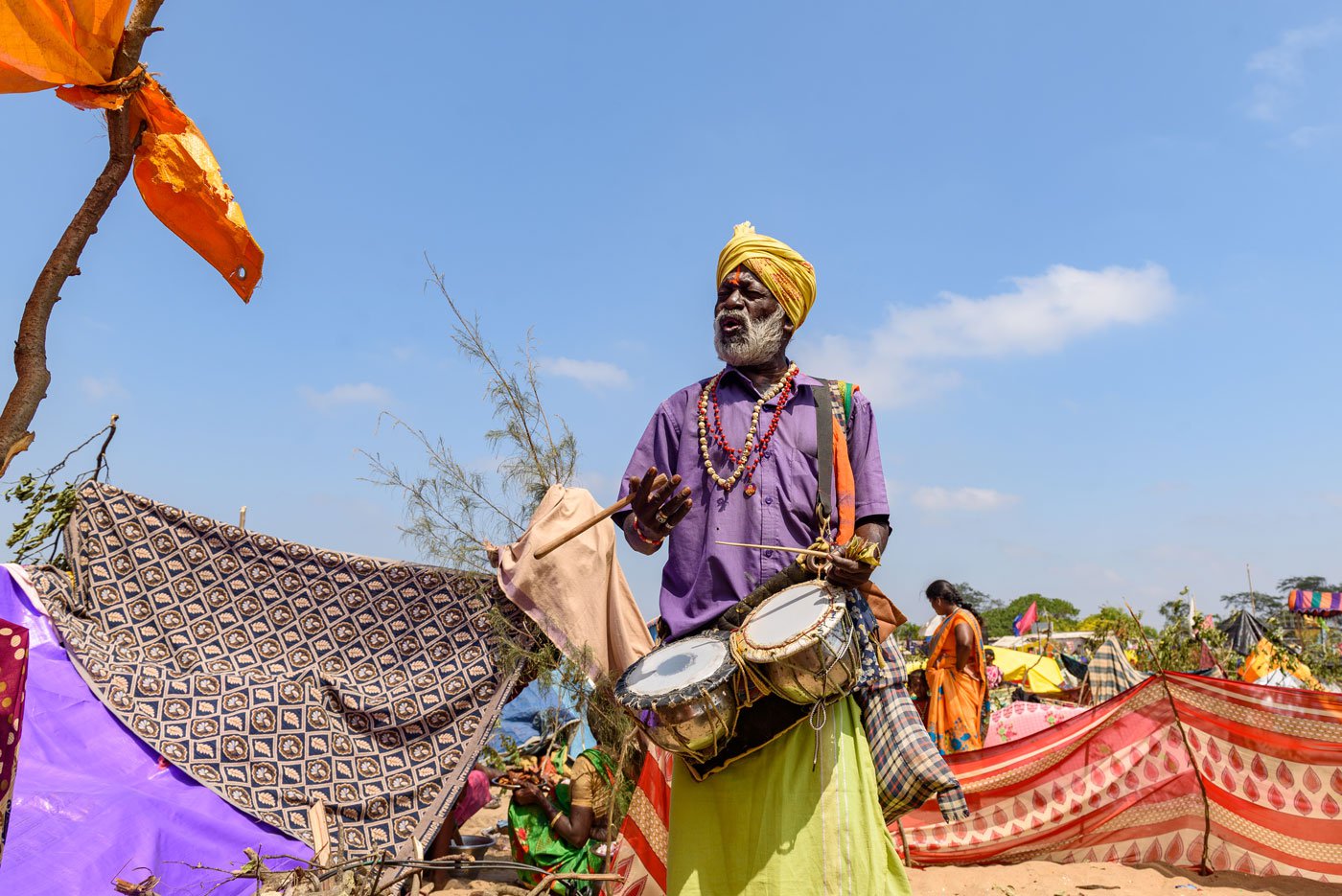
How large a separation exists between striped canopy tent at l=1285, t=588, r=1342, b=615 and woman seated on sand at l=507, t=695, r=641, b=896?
40589 mm

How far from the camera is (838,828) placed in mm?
2895

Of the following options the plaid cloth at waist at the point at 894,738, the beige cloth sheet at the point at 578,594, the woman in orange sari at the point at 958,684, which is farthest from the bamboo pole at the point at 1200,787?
the plaid cloth at waist at the point at 894,738

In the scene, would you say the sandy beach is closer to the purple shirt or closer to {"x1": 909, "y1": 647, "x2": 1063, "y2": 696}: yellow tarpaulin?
the purple shirt

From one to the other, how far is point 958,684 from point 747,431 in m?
5.67

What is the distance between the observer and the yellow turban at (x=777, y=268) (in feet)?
11.6

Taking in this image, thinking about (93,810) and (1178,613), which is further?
(1178,613)

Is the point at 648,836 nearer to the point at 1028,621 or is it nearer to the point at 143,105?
the point at 143,105

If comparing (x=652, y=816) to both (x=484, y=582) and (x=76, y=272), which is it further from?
(x=76, y=272)

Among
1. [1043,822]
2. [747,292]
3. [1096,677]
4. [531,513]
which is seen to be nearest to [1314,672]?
[1096,677]

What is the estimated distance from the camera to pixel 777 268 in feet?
11.6

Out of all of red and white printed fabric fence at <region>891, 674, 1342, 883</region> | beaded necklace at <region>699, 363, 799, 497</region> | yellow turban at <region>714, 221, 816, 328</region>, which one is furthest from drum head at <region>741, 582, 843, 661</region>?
red and white printed fabric fence at <region>891, 674, 1342, 883</region>

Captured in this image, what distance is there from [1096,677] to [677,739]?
493 inches

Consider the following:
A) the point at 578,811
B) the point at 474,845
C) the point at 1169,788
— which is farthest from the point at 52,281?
the point at 1169,788

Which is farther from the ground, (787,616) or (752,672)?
(787,616)
